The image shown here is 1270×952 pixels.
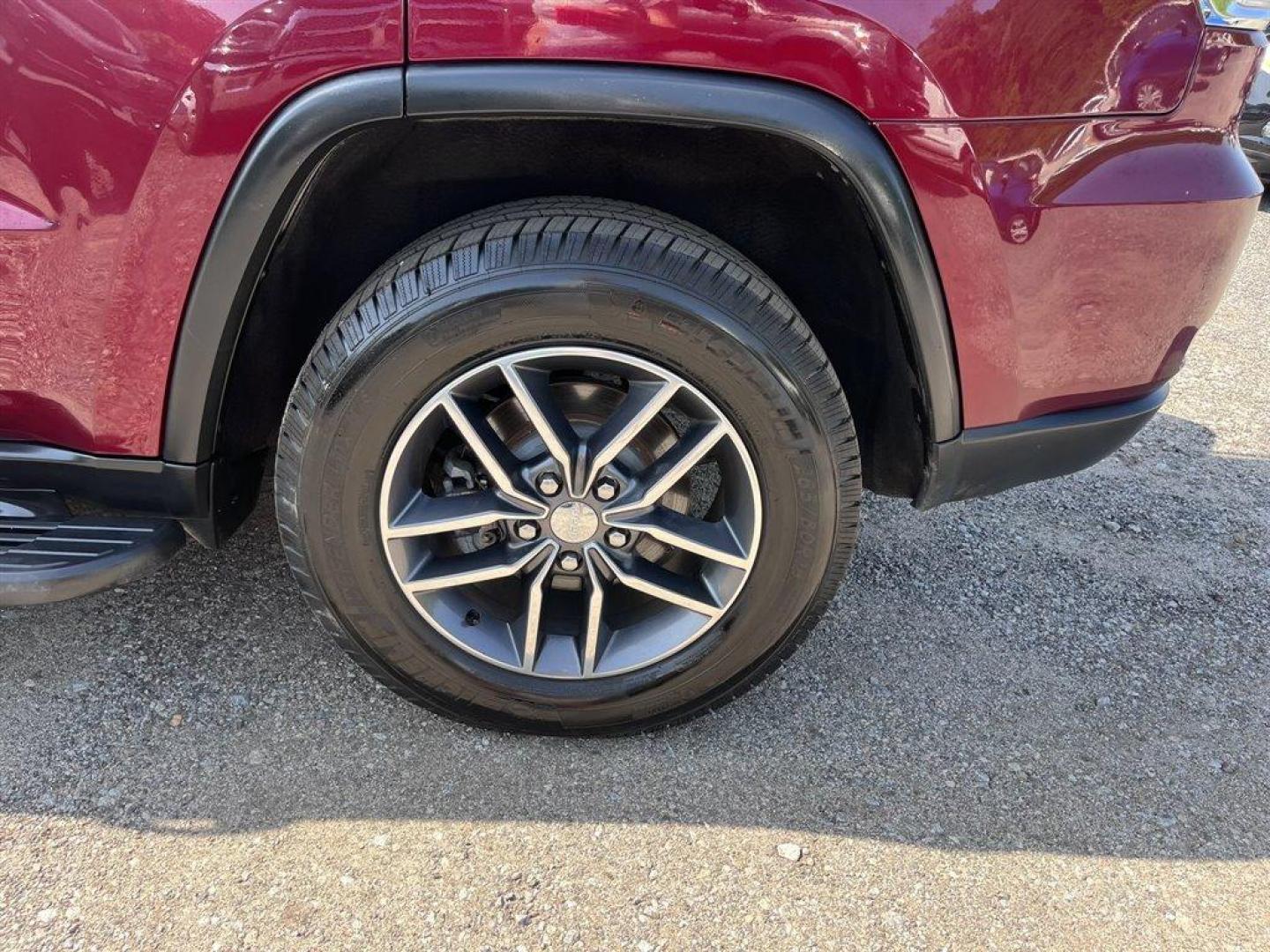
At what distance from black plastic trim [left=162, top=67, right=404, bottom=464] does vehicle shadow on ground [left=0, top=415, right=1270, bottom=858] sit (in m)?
0.63

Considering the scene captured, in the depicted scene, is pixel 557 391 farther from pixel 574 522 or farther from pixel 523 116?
pixel 523 116

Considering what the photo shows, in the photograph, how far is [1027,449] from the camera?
1.86 meters

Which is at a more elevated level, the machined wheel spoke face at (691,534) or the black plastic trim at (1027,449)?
the black plastic trim at (1027,449)

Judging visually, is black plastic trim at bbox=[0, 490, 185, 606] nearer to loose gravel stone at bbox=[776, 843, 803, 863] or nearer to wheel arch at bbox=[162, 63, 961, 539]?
wheel arch at bbox=[162, 63, 961, 539]

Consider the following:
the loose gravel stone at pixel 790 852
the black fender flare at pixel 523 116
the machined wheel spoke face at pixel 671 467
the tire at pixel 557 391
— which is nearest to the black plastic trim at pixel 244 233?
the black fender flare at pixel 523 116

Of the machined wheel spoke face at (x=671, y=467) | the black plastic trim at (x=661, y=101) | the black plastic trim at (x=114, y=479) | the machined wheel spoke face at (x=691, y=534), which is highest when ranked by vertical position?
the black plastic trim at (x=661, y=101)

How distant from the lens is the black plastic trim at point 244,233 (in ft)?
4.87

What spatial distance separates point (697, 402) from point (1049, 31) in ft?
2.74

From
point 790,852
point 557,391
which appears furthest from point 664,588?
point 790,852

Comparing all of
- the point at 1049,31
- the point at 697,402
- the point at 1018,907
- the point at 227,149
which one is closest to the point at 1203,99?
the point at 1049,31

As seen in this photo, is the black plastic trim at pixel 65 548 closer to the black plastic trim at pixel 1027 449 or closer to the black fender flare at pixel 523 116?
the black fender flare at pixel 523 116

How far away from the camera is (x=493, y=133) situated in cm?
173

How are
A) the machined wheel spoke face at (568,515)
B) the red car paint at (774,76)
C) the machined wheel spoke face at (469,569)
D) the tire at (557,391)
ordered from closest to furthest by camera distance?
the red car paint at (774,76)
the tire at (557,391)
the machined wheel spoke face at (568,515)
the machined wheel spoke face at (469,569)

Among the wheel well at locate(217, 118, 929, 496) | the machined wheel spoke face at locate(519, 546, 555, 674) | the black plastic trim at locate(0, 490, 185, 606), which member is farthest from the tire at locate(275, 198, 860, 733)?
the black plastic trim at locate(0, 490, 185, 606)
